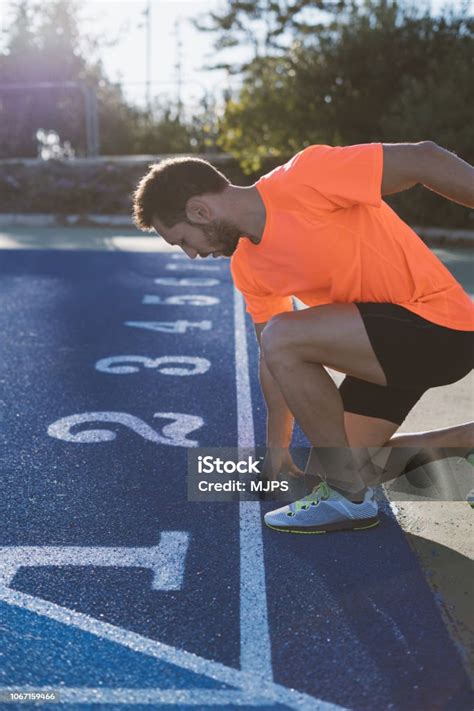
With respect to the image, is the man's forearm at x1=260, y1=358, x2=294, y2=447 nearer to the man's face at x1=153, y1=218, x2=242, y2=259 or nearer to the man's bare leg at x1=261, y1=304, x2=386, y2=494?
the man's bare leg at x1=261, y1=304, x2=386, y2=494

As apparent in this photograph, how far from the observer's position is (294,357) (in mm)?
3555

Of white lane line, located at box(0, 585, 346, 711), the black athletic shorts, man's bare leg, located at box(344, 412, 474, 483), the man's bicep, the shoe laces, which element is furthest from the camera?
man's bare leg, located at box(344, 412, 474, 483)

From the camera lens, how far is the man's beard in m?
3.53

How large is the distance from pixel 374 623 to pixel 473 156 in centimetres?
1335

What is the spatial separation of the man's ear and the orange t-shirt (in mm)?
234

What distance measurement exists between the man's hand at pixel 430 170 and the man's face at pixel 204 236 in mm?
643

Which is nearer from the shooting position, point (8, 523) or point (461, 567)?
point (461, 567)

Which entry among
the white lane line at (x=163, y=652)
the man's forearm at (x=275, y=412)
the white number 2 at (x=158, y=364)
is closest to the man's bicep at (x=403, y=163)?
the man's forearm at (x=275, y=412)

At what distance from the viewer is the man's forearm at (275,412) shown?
394 centimetres

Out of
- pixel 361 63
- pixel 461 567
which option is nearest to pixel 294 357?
pixel 461 567

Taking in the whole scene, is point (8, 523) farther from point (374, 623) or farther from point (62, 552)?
point (374, 623)

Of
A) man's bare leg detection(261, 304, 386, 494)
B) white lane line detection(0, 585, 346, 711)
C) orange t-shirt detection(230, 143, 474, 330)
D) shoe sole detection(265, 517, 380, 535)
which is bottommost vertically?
white lane line detection(0, 585, 346, 711)

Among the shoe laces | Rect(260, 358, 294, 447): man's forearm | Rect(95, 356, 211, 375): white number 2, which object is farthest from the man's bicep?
Rect(95, 356, 211, 375): white number 2

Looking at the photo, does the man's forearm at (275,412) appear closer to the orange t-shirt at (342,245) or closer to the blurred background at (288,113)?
the orange t-shirt at (342,245)
